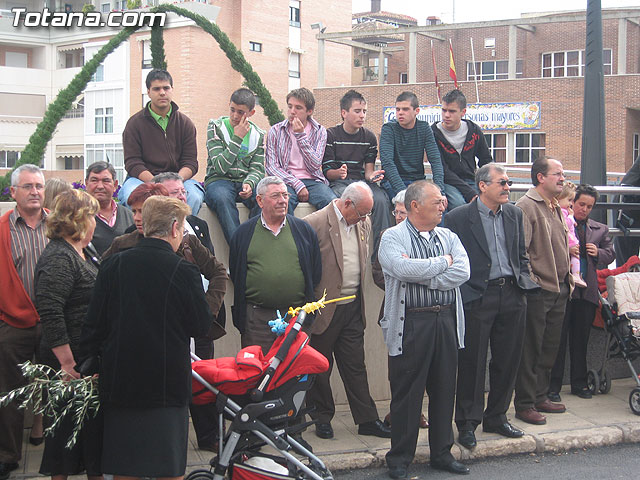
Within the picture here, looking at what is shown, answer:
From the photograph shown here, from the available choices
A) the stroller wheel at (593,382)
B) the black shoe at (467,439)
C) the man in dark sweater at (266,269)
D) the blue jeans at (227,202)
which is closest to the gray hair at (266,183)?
the man in dark sweater at (266,269)

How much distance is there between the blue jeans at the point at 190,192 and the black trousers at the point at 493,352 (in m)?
2.66

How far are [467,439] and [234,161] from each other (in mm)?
3385

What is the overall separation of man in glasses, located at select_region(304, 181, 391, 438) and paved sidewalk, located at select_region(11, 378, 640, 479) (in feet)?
0.75

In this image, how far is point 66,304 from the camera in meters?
5.14

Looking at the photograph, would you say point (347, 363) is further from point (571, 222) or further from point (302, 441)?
point (571, 222)

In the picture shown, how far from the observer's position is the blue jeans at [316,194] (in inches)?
309

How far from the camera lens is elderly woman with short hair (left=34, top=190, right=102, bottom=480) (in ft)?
16.4

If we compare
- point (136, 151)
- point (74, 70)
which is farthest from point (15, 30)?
point (136, 151)

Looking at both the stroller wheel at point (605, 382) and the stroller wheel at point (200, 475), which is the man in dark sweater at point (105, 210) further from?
the stroller wheel at point (605, 382)

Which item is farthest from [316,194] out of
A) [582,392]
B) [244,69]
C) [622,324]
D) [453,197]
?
[244,69]

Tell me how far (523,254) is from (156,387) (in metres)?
4.07

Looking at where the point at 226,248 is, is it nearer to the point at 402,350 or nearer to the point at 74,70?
the point at 402,350

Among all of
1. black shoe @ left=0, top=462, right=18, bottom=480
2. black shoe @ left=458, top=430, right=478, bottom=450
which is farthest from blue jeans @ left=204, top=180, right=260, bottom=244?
black shoe @ left=458, top=430, right=478, bottom=450

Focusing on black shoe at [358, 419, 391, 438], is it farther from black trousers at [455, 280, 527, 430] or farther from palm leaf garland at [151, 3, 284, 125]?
palm leaf garland at [151, 3, 284, 125]
